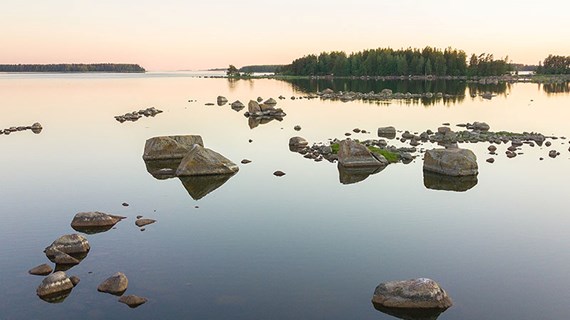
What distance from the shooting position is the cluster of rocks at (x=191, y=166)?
32438 mm

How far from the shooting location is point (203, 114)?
7725cm

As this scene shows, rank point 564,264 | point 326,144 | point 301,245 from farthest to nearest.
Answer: point 326,144
point 301,245
point 564,264

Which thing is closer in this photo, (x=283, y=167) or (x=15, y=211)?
(x=15, y=211)

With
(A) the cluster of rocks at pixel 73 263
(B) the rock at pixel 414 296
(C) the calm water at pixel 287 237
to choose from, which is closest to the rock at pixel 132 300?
(A) the cluster of rocks at pixel 73 263

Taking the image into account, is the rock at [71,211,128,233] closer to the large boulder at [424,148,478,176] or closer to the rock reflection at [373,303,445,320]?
the rock reflection at [373,303,445,320]

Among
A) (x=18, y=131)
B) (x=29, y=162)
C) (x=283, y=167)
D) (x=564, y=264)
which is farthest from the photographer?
(x=18, y=131)

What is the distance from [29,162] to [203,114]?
38622 mm

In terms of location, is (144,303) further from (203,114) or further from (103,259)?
(203,114)

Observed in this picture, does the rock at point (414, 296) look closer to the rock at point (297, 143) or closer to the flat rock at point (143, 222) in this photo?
the flat rock at point (143, 222)

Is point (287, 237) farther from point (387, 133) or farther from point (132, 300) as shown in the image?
point (387, 133)

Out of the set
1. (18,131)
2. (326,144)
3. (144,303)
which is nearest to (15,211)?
(144,303)

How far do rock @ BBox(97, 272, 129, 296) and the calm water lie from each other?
0.33 meters

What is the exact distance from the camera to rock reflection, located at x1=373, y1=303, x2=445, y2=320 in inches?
623

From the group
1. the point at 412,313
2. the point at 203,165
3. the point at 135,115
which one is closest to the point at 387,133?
the point at 203,165
